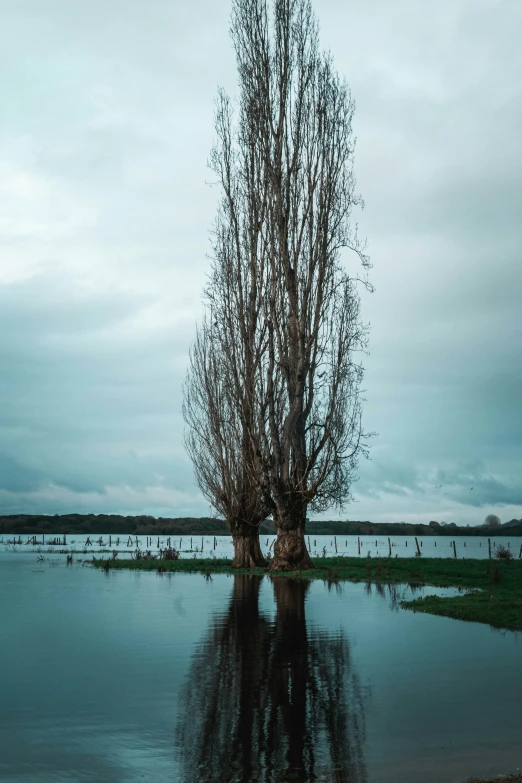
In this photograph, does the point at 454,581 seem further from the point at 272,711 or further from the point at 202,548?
the point at 202,548

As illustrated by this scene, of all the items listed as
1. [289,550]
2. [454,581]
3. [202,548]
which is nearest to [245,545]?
[289,550]

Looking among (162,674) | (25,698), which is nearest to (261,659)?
(162,674)

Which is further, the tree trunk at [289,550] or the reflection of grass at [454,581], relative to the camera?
the tree trunk at [289,550]

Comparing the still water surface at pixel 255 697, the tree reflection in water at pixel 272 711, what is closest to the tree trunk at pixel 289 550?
the still water surface at pixel 255 697

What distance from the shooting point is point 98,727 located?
19.4ft

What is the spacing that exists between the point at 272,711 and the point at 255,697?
551 millimetres

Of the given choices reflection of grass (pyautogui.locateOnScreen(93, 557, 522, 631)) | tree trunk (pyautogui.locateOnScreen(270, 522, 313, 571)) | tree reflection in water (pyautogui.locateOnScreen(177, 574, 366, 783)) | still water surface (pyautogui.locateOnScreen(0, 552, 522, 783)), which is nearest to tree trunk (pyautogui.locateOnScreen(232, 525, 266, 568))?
reflection of grass (pyautogui.locateOnScreen(93, 557, 522, 631))

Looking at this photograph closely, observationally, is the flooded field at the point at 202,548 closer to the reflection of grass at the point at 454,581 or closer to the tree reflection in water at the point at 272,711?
the reflection of grass at the point at 454,581

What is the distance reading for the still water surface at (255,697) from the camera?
501cm

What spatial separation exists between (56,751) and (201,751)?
1.00 metres

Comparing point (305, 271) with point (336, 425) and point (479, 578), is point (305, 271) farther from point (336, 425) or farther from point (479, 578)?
point (479, 578)

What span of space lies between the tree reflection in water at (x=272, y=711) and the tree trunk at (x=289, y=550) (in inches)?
610

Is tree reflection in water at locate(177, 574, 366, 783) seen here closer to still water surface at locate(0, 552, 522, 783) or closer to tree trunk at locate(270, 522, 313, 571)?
still water surface at locate(0, 552, 522, 783)

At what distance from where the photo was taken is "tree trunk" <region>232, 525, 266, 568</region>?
30.7 metres
